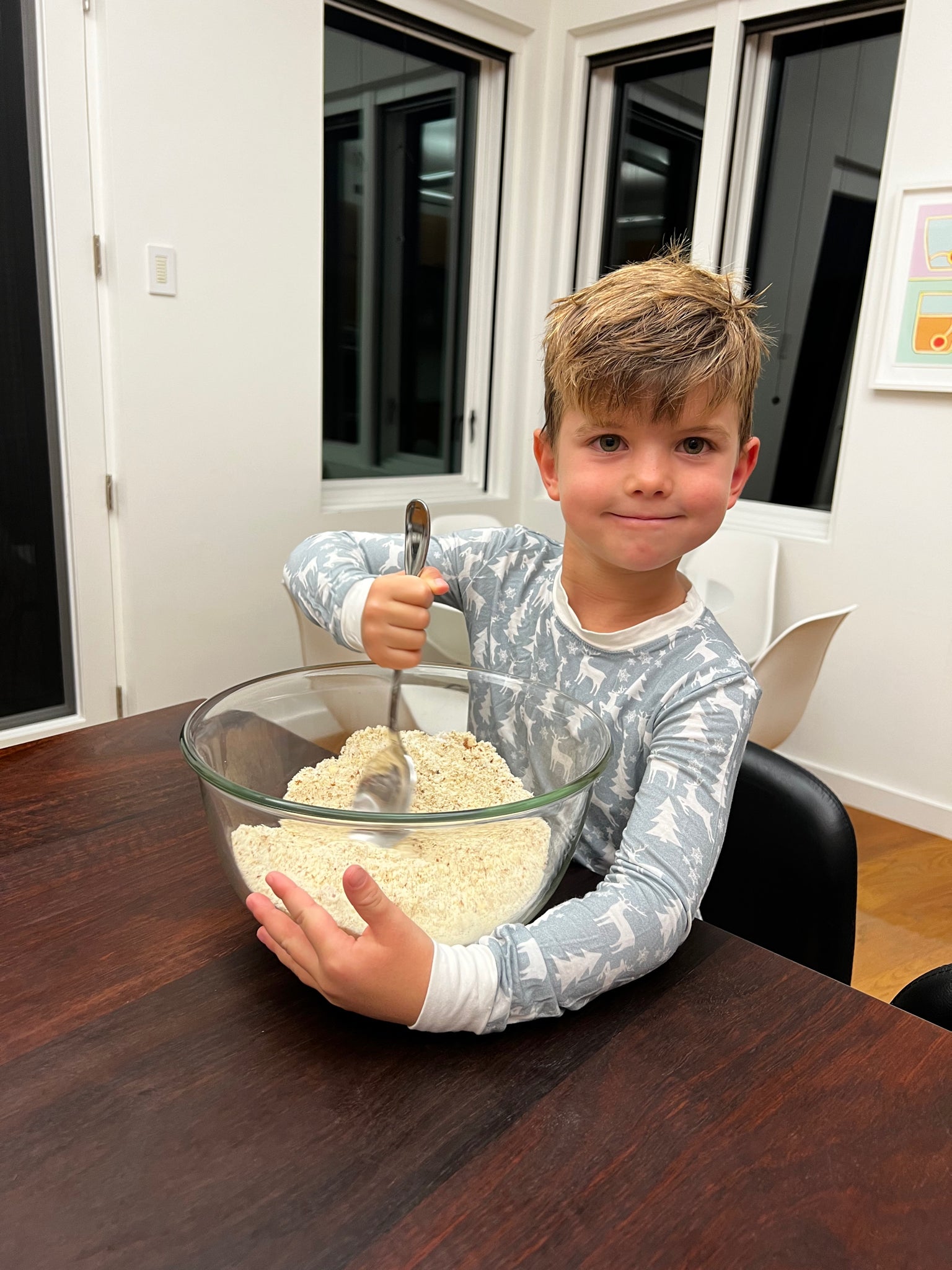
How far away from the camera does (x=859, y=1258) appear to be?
43 cm

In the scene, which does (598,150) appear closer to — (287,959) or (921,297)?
(921,297)

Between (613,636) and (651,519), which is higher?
(651,519)

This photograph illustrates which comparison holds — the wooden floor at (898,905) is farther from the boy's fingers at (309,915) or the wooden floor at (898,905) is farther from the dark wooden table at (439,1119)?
the boy's fingers at (309,915)

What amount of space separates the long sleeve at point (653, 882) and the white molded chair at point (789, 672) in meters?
1.16

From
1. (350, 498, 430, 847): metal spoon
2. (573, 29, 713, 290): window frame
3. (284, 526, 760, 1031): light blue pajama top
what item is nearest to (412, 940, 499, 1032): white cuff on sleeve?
Result: (284, 526, 760, 1031): light blue pajama top

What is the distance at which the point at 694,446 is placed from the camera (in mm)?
788

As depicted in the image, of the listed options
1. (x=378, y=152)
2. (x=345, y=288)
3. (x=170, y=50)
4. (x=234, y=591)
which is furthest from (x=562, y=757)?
(x=378, y=152)

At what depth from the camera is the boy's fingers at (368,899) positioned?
513 millimetres

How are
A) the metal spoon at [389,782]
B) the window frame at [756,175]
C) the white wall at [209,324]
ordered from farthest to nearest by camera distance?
the window frame at [756,175], the white wall at [209,324], the metal spoon at [389,782]

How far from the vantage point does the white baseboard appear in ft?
8.52

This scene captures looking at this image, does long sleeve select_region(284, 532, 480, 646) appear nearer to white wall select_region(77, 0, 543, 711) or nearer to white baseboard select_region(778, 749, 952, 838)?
white wall select_region(77, 0, 543, 711)

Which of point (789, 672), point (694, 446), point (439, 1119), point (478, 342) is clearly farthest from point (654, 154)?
point (439, 1119)

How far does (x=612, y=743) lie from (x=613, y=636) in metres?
0.16

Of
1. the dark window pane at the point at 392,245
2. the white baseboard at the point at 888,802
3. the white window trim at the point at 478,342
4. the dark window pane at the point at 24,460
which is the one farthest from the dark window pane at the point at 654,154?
the dark window pane at the point at 24,460
